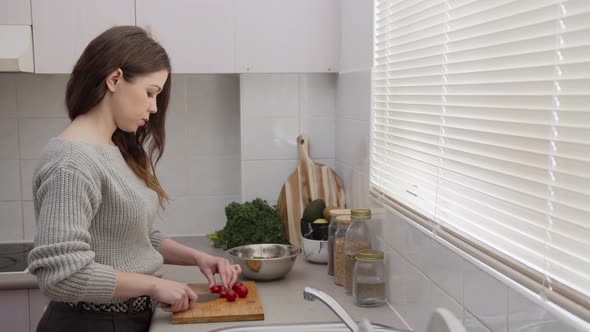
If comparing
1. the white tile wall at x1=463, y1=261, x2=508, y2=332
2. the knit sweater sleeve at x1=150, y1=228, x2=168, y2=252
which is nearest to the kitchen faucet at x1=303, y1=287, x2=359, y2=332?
the white tile wall at x1=463, y1=261, x2=508, y2=332

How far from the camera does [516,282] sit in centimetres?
112

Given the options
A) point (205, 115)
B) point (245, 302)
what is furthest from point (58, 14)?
point (245, 302)

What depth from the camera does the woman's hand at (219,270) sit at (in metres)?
1.91

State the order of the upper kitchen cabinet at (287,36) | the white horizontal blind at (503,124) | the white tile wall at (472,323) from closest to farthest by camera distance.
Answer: the white horizontal blind at (503,124)
the white tile wall at (472,323)
the upper kitchen cabinet at (287,36)

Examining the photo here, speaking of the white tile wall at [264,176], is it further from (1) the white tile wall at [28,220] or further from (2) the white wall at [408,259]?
(1) the white tile wall at [28,220]

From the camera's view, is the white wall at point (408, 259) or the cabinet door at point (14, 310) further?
the cabinet door at point (14, 310)

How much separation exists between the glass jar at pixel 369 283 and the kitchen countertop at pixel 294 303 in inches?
0.8

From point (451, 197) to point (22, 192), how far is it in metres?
1.95

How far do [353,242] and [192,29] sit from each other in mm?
1022

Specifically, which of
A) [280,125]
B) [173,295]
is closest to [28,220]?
[280,125]

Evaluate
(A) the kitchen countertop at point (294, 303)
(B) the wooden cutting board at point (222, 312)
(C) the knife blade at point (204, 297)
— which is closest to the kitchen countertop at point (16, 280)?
(A) the kitchen countertop at point (294, 303)

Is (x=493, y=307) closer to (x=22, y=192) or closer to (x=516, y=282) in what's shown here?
(x=516, y=282)

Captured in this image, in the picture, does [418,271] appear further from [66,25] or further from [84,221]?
[66,25]

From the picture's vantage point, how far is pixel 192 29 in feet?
8.03
